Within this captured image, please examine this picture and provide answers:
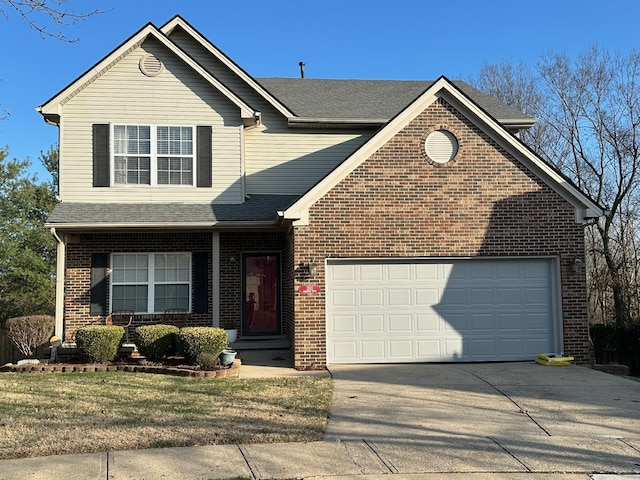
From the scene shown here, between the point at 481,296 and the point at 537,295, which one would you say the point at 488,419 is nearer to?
the point at 481,296

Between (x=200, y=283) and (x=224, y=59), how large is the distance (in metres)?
6.01

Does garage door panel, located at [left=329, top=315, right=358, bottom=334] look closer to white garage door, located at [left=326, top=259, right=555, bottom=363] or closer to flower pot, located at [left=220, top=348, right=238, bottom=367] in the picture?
white garage door, located at [left=326, top=259, right=555, bottom=363]

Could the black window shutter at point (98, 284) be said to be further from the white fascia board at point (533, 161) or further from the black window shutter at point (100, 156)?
the white fascia board at point (533, 161)

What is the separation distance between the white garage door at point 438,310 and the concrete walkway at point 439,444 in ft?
6.36

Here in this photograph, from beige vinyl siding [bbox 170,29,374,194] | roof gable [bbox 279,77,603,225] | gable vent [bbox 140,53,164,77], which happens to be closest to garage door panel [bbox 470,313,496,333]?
roof gable [bbox 279,77,603,225]

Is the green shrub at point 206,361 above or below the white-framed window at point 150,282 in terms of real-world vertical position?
below

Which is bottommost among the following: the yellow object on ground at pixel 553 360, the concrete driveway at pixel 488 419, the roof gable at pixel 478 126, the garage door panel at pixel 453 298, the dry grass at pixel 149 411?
the concrete driveway at pixel 488 419

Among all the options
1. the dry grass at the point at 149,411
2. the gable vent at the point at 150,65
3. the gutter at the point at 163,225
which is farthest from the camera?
the gable vent at the point at 150,65

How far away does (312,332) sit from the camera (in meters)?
11.0

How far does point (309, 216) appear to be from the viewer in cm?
1109

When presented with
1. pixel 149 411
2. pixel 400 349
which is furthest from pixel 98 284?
pixel 400 349

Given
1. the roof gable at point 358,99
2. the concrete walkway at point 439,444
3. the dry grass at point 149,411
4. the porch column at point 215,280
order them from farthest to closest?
the roof gable at point 358,99, the porch column at point 215,280, the dry grass at point 149,411, the concrete walkway at point 439,444

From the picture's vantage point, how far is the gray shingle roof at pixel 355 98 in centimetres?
1536

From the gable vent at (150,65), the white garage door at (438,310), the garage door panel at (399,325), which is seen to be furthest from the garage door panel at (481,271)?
the gable vent at (150,65)
